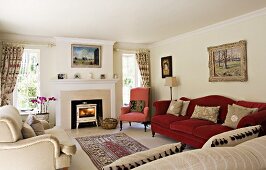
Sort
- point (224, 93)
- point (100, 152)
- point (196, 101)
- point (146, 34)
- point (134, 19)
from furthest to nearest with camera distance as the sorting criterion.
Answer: point (146, 34) → point (196, 101) → point (224, 93) → point (134, 19) → point (100, 152)

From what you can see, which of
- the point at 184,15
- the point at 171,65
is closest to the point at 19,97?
the point at 171,65

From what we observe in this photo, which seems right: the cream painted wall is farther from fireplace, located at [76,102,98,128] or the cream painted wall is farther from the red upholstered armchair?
fireplace, located at [76,102,98,128]

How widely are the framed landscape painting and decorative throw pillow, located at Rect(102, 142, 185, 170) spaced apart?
5108mm

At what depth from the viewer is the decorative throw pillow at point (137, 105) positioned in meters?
5.85

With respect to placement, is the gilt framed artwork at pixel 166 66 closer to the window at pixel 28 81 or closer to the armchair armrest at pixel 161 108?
the armchair armrest at pixel 161 108

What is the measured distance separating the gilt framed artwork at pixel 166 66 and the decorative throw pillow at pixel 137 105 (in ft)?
3.56

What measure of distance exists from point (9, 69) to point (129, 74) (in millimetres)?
3427

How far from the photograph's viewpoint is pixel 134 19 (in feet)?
13.6

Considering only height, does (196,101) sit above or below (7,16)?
below

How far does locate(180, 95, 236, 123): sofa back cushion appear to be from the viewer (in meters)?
4.08

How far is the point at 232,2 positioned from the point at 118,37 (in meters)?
3.25

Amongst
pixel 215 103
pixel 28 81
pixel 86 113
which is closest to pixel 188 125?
pixel 215 103

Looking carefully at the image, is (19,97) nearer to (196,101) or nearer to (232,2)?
(196,101)

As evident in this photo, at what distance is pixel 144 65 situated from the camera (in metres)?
6.77
